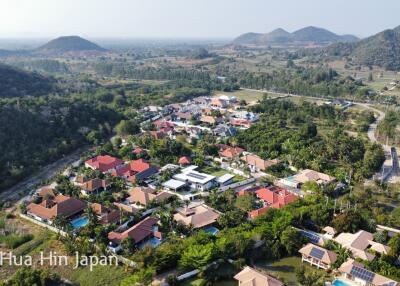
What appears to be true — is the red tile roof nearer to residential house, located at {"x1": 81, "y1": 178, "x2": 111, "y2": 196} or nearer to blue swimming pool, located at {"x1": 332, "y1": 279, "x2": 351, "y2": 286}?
residential house, located at {"x1": 81, "y1": 178, "x2": 111, "y2": 196}

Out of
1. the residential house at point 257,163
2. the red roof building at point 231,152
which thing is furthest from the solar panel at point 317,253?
the red roof building at point 231,152

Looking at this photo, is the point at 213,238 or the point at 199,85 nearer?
the point at 213,238

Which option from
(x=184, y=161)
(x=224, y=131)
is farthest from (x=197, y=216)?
(x=224, y=131)

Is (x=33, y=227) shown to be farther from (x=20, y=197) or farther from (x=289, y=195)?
(x=289, y=195)

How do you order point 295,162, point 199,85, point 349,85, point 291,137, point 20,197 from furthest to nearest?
1. point 199,85
2. point 349,85
3. point 291,137
4. point 295,162
5. point 20,197

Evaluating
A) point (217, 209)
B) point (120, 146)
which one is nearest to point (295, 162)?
point (217, 209)

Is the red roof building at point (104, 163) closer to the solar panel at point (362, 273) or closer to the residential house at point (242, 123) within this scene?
the residential house at point (242, 123)
